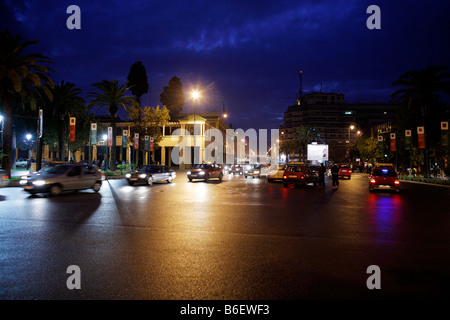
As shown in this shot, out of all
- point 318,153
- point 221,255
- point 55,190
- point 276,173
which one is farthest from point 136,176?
point 318,153

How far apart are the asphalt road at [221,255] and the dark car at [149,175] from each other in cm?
1331

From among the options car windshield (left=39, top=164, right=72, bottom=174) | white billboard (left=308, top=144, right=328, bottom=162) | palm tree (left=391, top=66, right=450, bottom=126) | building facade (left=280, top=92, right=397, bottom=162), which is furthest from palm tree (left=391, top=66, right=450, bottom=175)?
building facade (left=280, top=92, right=397, bottom=162)

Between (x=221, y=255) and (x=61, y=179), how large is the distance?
12659mm

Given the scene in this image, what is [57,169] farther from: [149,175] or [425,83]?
[425,83]

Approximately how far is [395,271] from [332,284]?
1324mm

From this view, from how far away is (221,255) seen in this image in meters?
5.82

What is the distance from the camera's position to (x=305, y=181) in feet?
78.3

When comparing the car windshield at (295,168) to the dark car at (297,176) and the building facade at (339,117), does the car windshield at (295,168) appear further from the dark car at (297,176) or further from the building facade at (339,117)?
the building facade at (339,117)

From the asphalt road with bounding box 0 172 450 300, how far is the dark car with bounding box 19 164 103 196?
185 inches

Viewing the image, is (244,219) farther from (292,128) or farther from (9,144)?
(292,128)

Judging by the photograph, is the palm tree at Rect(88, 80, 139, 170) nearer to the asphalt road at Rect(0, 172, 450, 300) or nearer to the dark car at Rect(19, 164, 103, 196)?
the dark car at Rect(19, 164, 103, 196)

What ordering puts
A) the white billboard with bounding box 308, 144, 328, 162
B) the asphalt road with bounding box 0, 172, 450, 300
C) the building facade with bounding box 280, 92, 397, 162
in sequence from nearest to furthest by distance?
the asphalt road with bounding box 0, 172, 450, 300 → the white billboard with bounding box 308, 144, 328, 162 → the building facade with bounding box 280, 92, 397, 162

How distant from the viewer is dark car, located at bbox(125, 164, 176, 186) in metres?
24.1

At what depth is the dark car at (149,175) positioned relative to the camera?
24078mm
